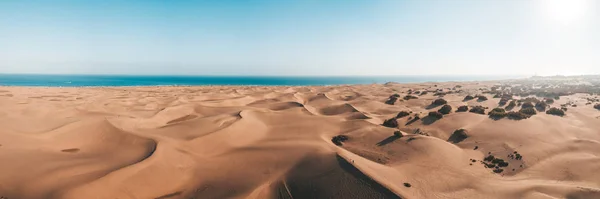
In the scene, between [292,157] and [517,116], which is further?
[517,116]

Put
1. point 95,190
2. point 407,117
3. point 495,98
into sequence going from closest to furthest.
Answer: point 95,190 → point 407,117 → point 495,98

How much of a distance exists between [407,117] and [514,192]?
11428 mm

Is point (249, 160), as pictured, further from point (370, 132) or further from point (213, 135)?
point (370, 132)


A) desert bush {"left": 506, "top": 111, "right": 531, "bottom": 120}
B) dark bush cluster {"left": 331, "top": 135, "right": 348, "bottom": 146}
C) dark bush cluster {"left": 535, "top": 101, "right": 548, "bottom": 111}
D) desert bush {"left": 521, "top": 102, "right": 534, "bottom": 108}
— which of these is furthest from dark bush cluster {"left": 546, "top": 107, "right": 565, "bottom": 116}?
dark bush cluster {"left": 331, "top": 135, "right": 348, "bottom": 146}

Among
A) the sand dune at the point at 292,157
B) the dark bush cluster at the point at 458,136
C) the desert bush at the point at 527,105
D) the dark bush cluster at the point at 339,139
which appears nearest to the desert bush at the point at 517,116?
the sand dune at the point at 292,157

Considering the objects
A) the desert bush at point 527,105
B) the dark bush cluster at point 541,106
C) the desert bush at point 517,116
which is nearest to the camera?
the desert bush at point 517,116

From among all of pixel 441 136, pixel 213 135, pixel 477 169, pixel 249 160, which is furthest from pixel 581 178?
pixel 213 135

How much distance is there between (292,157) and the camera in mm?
11547

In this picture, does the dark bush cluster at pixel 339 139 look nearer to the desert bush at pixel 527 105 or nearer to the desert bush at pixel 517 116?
the desert bush at pixel 517 116

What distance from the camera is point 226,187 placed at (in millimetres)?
9391

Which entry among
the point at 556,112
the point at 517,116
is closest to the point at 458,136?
the point at 517,116

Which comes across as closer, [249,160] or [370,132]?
[249,160]

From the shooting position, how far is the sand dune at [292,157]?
888 cm

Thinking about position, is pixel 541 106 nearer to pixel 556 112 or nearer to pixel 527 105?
pixel 527 105
